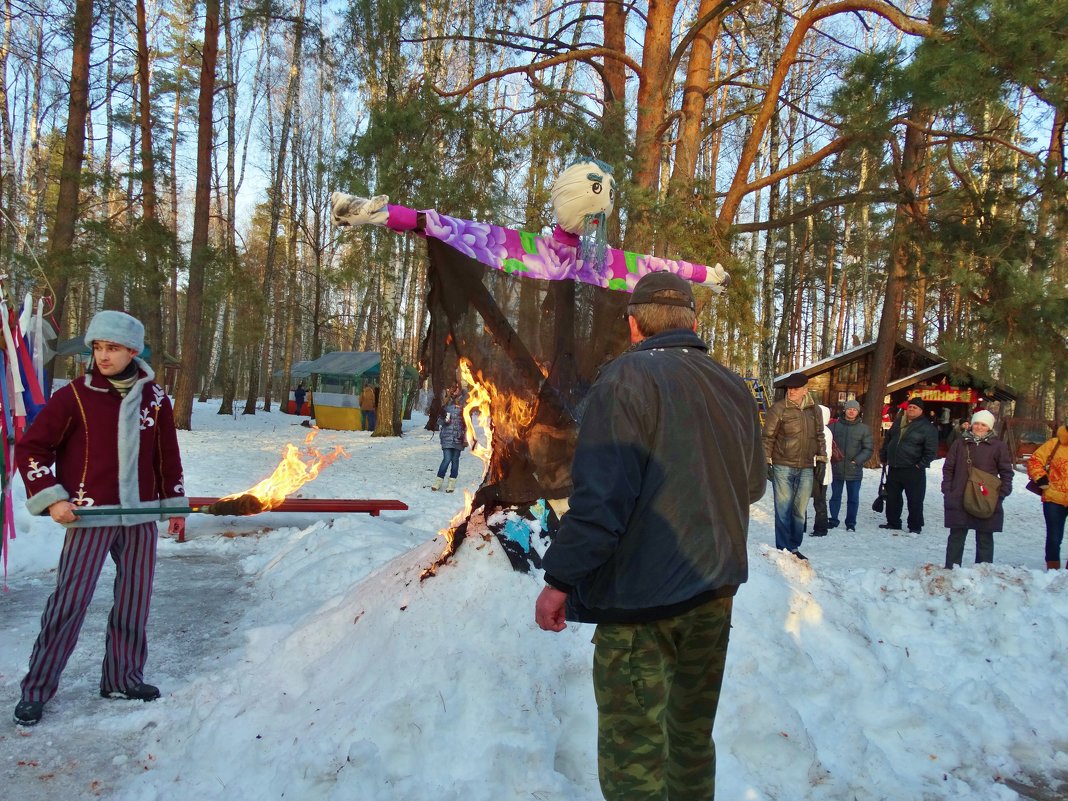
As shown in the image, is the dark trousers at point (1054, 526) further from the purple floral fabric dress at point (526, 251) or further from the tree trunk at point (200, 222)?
the tree trunk at point (200, 222)

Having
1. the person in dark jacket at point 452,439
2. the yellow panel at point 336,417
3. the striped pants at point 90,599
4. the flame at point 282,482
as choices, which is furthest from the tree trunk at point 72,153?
the yellow panel at point 336,417

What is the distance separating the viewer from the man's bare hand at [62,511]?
3.04m

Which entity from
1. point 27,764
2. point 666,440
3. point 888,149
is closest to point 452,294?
point 666,440

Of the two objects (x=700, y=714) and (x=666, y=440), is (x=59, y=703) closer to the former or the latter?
(x=700, y=714)

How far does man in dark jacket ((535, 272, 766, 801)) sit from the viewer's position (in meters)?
1.88

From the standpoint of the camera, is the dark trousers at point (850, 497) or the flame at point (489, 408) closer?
the flame at point (489, 408)

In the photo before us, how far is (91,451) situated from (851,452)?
8.79 meters

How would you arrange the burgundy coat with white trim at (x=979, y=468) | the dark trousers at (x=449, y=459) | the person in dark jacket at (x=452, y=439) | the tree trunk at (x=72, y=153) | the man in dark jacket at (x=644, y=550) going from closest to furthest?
the man in dark jacket at (x=644, y=550) → the burgundy coat with white trim at (x=979, y=468) → the person in dark jacket at (x=452, y=439) → the dark trousers at (x=449, y=459) → the tree trunk at (x=72, y=153)

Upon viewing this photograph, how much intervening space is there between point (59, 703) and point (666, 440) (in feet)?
10.8

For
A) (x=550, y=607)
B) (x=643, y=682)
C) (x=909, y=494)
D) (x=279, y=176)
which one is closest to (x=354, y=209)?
(x=550, y=607)

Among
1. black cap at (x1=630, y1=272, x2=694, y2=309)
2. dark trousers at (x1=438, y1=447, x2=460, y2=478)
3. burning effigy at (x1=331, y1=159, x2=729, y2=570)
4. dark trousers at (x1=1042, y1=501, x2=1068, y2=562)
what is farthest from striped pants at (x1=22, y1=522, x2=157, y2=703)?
dark trousers at (x1=1042, y1=501, x2=1068, y2=562)

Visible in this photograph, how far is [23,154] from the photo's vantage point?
2706 centimetres

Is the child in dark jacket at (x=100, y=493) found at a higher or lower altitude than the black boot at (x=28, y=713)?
higher

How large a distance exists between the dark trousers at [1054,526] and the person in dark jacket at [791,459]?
7.29ft
